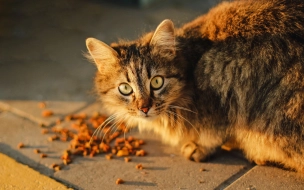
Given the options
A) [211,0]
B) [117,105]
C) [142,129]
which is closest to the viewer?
[117,105]

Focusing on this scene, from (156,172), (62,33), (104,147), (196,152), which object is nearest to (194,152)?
(196,152)

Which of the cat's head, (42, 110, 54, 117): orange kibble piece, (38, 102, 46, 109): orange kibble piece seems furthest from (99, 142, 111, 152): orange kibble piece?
(38, 102, 46, 109): orange kibble piece

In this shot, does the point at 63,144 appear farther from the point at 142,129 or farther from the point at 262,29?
the point at 262,29

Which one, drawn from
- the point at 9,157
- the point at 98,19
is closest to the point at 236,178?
the point at 9,157

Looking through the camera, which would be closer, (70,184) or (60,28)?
(70,184)

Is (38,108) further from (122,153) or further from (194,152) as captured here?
(194,152)

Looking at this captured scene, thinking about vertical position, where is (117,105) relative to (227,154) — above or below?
above
